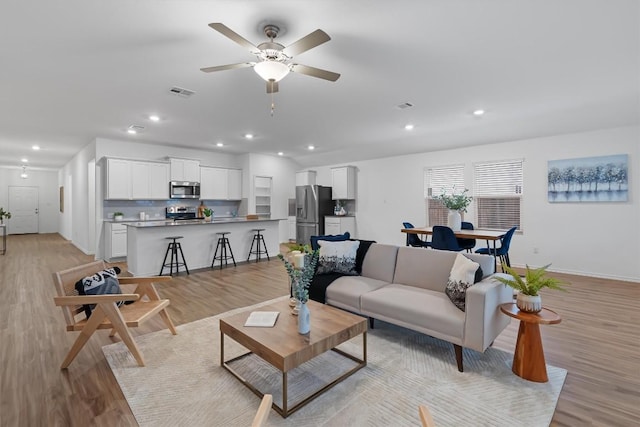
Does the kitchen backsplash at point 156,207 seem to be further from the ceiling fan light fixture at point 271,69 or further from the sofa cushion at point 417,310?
the sofa cushion at point 417,310

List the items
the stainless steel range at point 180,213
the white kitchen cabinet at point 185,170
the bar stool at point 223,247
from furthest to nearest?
the stainless steel range at point 180,213
the white kitchen cabinet at point 185,170
the bar stool at point 223,247

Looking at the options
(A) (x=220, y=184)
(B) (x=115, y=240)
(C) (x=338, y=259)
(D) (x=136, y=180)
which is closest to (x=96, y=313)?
(C) (x=338, y=259)

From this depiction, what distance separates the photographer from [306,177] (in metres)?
9.69

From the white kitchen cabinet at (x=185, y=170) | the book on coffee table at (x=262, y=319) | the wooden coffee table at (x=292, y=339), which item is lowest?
the wooden coffee table at (x=292, y=339)

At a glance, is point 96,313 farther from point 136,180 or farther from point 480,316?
point 136,180

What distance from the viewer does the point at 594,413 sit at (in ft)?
6.34

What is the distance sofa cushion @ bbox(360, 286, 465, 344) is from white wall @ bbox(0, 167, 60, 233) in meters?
15.0

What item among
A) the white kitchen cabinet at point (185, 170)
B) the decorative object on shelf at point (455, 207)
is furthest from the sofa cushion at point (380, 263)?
the white kitchen cabinet at point (185, 170)

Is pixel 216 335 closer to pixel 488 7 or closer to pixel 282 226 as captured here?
→ pixel 488 7

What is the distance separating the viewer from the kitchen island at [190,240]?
17.3 feet

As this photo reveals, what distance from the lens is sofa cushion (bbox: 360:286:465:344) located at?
246 centimetres

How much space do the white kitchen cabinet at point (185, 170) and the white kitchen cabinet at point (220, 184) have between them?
0.18 metres

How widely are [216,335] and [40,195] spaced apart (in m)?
13.9

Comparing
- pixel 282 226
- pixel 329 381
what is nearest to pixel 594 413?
pixel 329 381
